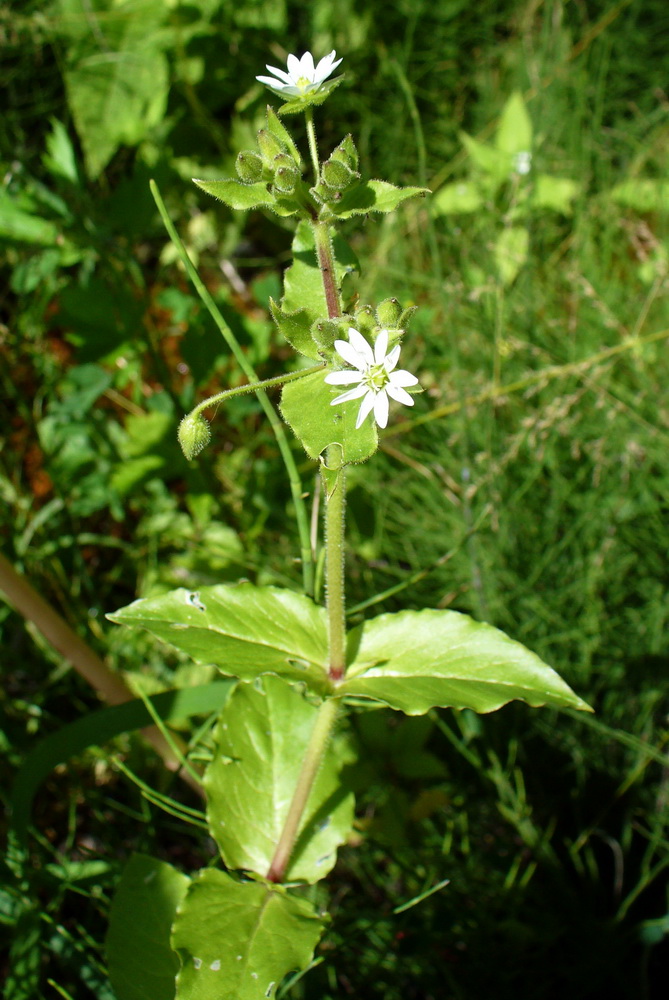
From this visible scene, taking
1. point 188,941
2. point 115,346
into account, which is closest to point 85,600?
point 115,346

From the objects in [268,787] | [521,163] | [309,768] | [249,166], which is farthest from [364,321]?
[521,163]

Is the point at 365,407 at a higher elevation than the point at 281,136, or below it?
below

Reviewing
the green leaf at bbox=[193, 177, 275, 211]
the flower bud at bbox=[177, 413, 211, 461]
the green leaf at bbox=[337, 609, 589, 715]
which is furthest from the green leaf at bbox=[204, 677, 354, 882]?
the green leaf at bbox=[193, 177, 275, 211]

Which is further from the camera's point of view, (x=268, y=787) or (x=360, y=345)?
(x=268, y=787)

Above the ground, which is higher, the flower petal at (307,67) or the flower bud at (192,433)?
the flower petal at (307,67)

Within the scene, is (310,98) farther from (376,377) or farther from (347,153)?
(376,377)

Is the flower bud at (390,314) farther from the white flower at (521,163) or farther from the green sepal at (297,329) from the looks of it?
the white flower at (521,163)

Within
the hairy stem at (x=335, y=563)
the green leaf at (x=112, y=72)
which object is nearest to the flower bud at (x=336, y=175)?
the hairy stem at (x=335, y=563)

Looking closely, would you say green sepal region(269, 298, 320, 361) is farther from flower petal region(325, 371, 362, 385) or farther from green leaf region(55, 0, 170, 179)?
green leaf region(55, 0, 170, 179)
